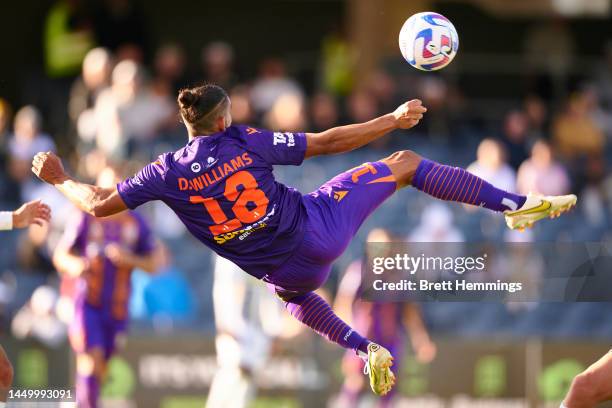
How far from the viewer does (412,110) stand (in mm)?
8078

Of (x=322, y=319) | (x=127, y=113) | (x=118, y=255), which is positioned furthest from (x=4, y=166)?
(x=322, y=319)

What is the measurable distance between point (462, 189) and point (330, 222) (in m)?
0.92

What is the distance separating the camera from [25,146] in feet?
49.4

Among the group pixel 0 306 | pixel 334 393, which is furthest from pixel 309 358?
pixel 0 306

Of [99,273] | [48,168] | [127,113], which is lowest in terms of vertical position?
[99,273]

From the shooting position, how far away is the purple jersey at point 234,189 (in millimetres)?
8125

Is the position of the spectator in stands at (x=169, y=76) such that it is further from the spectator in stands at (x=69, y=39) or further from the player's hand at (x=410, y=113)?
the player's hand at (x=410, y=113)

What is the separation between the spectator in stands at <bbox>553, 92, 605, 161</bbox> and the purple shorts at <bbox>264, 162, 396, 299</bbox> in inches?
349

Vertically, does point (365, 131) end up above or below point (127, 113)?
below

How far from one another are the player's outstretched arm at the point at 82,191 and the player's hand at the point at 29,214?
0.23 metres

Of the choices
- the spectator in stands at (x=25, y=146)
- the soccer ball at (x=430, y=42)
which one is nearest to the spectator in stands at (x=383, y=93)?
the spectator in stands at (x=25, y=146)

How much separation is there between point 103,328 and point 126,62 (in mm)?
4480

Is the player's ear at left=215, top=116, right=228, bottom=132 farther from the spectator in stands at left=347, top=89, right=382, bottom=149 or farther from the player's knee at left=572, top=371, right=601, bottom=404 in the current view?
the spectator in stands at left=347, top=89, right=382, bottom=149

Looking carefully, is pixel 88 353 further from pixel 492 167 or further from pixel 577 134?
pixel 577 134
